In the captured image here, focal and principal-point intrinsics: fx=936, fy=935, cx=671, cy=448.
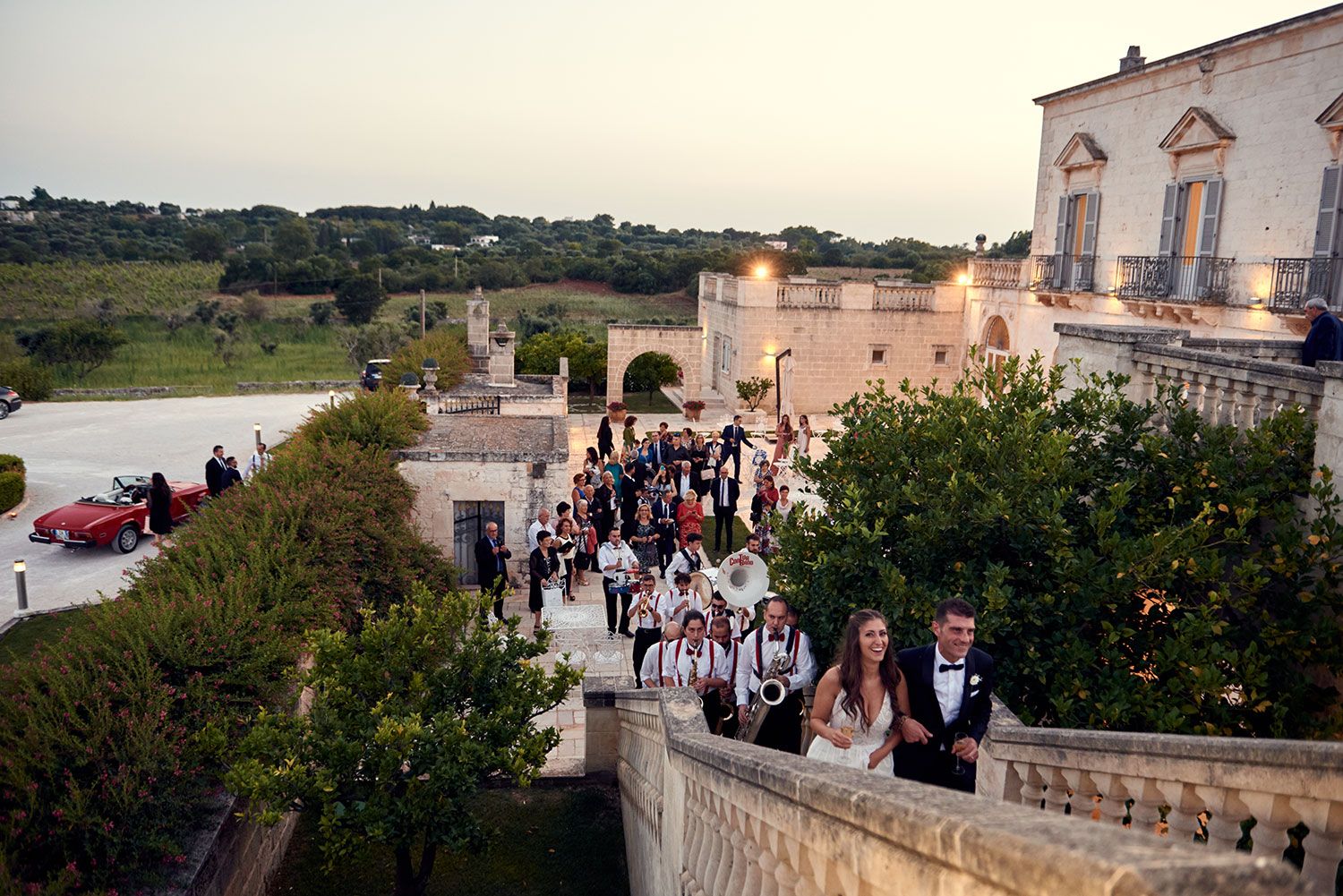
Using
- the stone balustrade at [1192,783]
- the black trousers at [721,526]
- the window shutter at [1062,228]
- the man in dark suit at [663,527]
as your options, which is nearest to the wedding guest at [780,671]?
the stone balustrade at [1192,783]

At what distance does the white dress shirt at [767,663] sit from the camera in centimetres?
651

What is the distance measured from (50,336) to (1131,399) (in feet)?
144

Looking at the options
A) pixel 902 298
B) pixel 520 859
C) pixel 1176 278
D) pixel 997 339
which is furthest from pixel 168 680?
pixel 902 298

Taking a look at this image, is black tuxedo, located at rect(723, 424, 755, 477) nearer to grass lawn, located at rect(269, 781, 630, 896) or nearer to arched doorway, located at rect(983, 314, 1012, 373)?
grass lawn, located at rect(269, 781, 630, 896)

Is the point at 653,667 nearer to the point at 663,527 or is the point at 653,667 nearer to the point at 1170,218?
the point at 663,527

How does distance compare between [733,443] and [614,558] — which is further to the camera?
[733,443]

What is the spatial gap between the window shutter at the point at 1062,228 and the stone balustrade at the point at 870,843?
71.0 ft

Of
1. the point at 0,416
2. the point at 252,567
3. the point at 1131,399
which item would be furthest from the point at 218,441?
the point at 1131,399

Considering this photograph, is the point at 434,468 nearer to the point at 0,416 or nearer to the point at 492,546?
the point at 492,546

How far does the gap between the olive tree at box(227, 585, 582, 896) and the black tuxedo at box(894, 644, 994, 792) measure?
8.95 feet

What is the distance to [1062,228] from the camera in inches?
920

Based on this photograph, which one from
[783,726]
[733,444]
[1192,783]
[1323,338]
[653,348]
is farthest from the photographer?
[653,348]

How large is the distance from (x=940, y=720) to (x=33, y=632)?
12.6 meters

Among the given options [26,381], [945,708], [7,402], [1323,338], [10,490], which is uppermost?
[1323,338]
